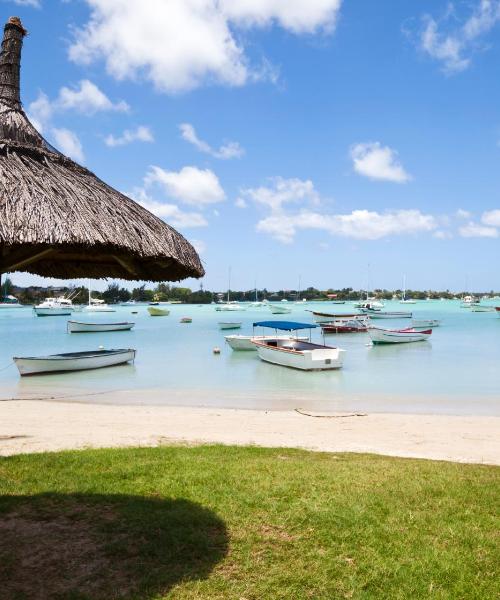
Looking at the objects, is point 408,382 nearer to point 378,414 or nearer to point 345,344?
point 378,414

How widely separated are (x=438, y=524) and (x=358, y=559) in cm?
118

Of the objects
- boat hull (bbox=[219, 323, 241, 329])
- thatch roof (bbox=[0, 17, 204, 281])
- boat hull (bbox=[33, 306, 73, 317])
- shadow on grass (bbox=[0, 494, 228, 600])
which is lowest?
boat hull (bbox=[33, 306, 73, 317])

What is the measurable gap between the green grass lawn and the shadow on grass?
0.02m

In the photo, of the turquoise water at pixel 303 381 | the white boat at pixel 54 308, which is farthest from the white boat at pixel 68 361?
the white boat at pixel 54 308

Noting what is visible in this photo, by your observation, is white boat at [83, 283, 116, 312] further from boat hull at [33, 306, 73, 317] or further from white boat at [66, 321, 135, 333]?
white boat at [66, 321, 135, 333]

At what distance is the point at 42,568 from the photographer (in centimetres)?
439

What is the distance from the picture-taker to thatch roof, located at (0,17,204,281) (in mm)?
3740

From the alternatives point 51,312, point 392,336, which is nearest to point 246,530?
point 392,336

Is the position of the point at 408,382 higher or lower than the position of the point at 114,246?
lower

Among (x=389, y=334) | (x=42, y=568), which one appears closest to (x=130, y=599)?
(x=42, y=568)

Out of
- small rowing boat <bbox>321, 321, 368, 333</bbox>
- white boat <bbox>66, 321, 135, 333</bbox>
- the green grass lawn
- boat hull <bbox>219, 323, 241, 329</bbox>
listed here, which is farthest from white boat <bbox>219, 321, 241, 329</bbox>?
the green grass lawn

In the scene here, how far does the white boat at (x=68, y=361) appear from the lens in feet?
81.1

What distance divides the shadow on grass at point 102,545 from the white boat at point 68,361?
20.2 metres

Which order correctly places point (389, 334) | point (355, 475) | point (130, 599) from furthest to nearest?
point (389, 334)
point (355, 475)
point (130, 599)
